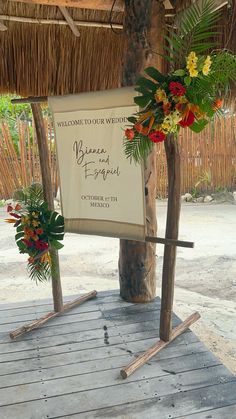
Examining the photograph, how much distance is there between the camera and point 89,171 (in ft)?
6.42

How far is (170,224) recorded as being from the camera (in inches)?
70.1

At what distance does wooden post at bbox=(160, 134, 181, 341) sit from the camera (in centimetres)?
174

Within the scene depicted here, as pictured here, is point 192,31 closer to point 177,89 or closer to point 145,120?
point 177,89

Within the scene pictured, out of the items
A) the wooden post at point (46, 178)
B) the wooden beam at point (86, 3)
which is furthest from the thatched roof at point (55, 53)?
the wooden post at point (46, 178)

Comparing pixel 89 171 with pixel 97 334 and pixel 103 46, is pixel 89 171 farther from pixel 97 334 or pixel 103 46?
pixel 103 46

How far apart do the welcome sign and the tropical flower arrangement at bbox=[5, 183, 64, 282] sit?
86 mm

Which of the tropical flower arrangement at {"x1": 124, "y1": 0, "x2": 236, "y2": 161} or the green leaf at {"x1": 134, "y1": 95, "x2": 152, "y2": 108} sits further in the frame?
the green leaf at {"x1": 134, "y1": 95, "x2": 152, "y2": 108}

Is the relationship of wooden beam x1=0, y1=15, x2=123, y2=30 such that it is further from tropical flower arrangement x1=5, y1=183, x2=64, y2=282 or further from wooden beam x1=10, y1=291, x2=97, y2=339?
wooden beam x1=10, y1=291, x2=97, y2=339

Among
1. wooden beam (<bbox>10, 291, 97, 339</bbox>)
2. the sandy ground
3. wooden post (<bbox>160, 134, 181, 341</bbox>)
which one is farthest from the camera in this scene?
the sandy ground

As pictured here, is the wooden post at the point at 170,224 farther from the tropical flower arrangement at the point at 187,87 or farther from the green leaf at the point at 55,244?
the green leaf at the point at 55,244

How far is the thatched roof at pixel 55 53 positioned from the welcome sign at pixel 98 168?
0.82m

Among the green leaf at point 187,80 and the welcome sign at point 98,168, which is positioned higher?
the green leaf at point 187,80

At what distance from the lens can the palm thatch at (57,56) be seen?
102 inches

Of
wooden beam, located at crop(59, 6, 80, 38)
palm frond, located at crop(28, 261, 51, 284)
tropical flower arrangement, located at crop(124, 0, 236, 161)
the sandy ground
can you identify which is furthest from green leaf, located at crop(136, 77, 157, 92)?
the sandy ground
